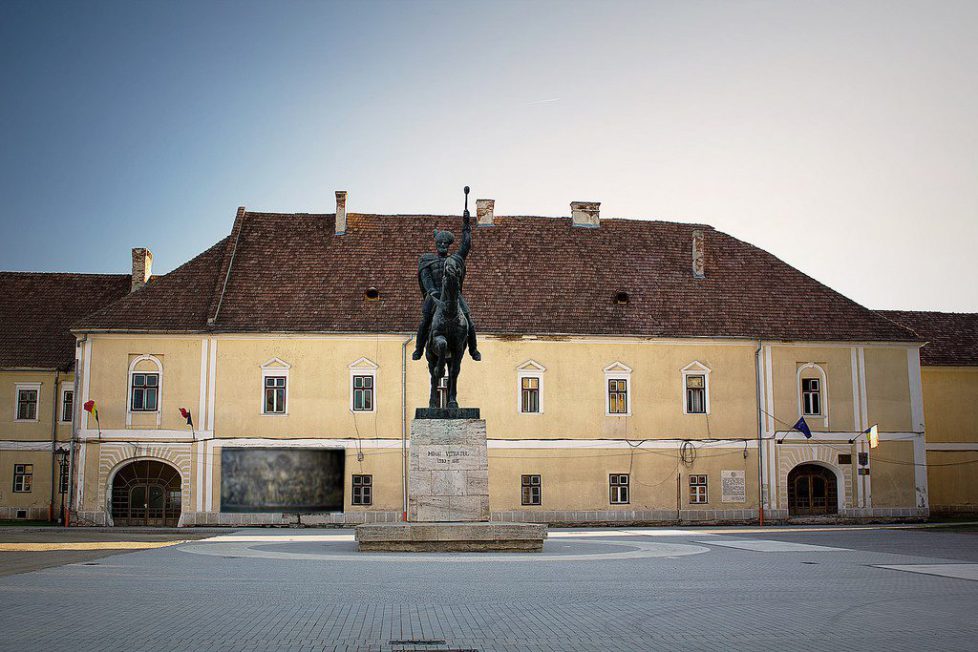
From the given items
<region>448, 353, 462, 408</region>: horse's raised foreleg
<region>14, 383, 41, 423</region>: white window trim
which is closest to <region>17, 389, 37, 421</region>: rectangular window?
<region>14, 383, 41, 423</region>: white window trim

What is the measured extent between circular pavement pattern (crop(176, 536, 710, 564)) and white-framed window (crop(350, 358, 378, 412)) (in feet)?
41.3

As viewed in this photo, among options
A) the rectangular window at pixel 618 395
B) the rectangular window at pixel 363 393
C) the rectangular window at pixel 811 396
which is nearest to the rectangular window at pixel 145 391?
the rectangular window at pixel 363 393

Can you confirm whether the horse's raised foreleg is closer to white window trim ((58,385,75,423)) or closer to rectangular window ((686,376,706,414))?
rectangular window ((686,376,706,414))

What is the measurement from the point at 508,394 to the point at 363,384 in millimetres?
5208

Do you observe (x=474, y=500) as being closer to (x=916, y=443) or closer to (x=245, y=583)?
(x=245, y=583)

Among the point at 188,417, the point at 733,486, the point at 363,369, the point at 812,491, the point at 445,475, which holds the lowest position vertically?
the point at 812,491

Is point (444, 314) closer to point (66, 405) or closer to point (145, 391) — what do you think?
point (145, 391)

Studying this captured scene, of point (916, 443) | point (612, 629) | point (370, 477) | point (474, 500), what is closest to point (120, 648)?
point (612, 629)

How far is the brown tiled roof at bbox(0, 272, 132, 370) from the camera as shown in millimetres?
40094

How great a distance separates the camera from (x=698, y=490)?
36.4 meters

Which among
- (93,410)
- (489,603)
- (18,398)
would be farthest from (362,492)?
(489,603)

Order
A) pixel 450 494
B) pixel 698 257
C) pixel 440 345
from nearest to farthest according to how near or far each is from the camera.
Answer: pixel 450 494 < pixel 440 345 < pixel 698 257

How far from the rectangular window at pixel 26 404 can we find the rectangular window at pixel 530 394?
63.6 feet

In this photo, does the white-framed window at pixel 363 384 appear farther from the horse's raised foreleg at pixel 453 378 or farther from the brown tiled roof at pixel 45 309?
the horse's raised foreleg at pixel 453 378
